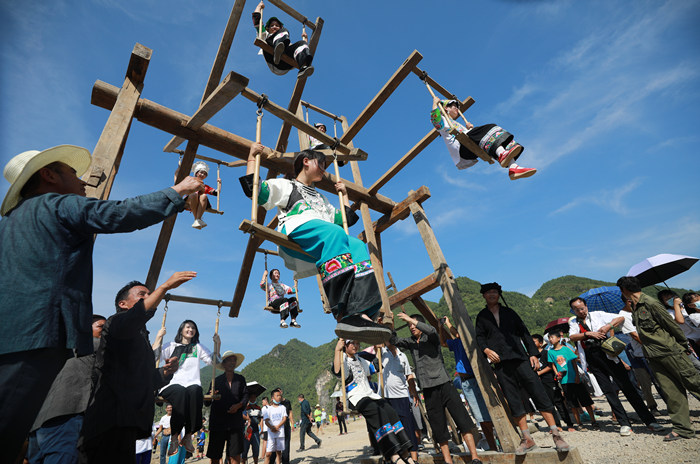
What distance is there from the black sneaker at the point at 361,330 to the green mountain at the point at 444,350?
2532 centimetres

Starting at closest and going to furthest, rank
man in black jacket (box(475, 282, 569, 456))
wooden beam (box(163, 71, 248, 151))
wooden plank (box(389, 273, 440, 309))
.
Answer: wooden beam (box(163, 71, 248, 151)), man in black jacket (box(475, 282, 569, 456)), wooden plank (box(389, 273, 440, 309))

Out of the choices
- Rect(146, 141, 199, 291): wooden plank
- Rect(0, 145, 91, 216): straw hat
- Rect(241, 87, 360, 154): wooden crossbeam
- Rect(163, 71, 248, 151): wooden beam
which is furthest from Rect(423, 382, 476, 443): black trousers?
Rect(0, 145, 91, 216): straw hat

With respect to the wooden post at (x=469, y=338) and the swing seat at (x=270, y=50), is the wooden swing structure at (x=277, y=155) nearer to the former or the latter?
the wooden post at (x=469, y=338)

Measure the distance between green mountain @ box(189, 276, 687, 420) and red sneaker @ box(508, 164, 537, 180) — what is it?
24.5m

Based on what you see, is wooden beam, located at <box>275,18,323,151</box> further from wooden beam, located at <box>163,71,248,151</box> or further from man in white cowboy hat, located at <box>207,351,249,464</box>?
man in white cowboy hat, located at <box>207,351,249,464</box>

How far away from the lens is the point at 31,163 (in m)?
1.69

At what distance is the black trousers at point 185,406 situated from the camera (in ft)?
14.1

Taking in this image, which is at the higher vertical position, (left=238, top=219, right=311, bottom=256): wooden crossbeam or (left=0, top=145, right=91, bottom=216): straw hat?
(left=238, top=219, right=311, bottom=256): wooden crossbeam

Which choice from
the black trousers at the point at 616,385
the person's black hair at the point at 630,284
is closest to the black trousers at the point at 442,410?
the black trousers at the point at 616,385

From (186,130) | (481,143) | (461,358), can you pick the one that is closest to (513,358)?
(461,358)

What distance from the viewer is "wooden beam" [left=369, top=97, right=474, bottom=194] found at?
528 centimetres

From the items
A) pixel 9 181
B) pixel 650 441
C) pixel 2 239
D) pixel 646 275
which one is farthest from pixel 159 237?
pixel 646 275

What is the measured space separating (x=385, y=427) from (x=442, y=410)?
40.7 inches

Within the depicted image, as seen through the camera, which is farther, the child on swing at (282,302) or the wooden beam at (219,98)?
the child on swing at (282,302)
